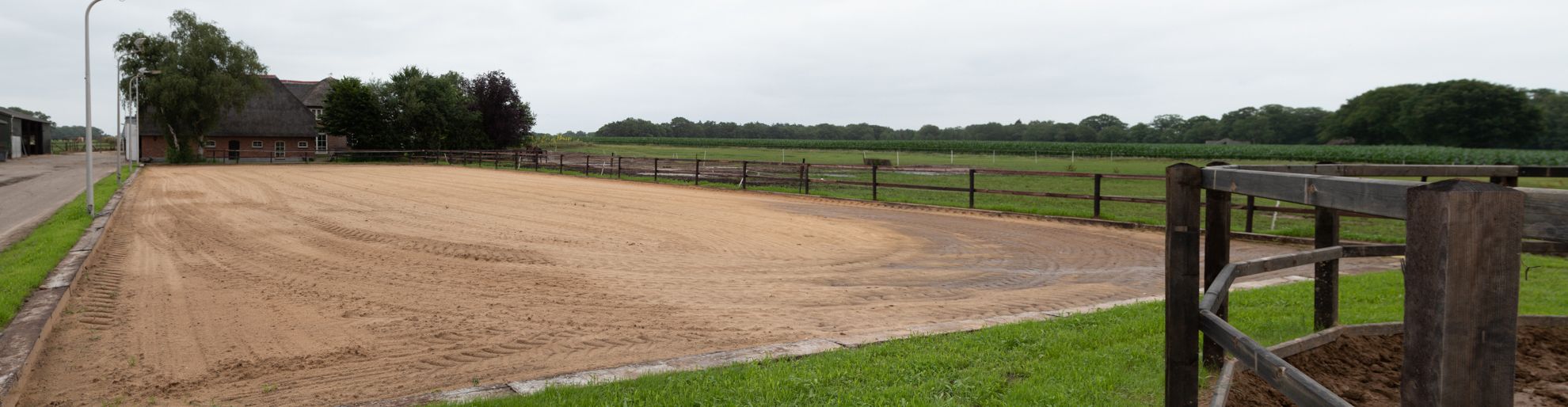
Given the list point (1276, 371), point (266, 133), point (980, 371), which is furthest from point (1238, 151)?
point (1276, 371)

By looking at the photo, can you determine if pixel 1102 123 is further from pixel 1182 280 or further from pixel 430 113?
pixel 1182 280

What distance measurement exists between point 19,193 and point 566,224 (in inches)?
807

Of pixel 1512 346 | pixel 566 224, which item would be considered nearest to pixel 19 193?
pixel 566 224

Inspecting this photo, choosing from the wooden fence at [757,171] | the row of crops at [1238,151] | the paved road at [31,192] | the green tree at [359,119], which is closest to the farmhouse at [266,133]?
the green tree at [359,119]

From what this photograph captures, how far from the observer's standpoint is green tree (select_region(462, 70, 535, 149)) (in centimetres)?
5647

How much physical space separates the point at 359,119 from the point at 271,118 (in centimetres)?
1128

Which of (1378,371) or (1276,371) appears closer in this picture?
(1276,371)

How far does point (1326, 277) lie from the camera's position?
4.98 meters

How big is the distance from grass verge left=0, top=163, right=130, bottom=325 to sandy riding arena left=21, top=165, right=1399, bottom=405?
42 centimetres

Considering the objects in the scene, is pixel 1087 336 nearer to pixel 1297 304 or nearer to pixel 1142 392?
pixel 1142 392

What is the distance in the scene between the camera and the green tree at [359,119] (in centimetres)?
5334

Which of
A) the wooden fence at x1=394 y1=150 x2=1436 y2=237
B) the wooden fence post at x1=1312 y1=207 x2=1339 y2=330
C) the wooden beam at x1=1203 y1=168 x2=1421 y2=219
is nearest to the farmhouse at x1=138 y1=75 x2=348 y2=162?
the wooden fence at x1=394 y1=150 x2=1436 y2=237

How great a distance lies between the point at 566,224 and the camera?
Result: 14.2 m

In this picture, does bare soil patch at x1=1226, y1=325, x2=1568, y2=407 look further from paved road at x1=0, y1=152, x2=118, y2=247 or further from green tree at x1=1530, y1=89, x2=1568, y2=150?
green tree at x1=1530, y1=89, x2=1568, y2=150
